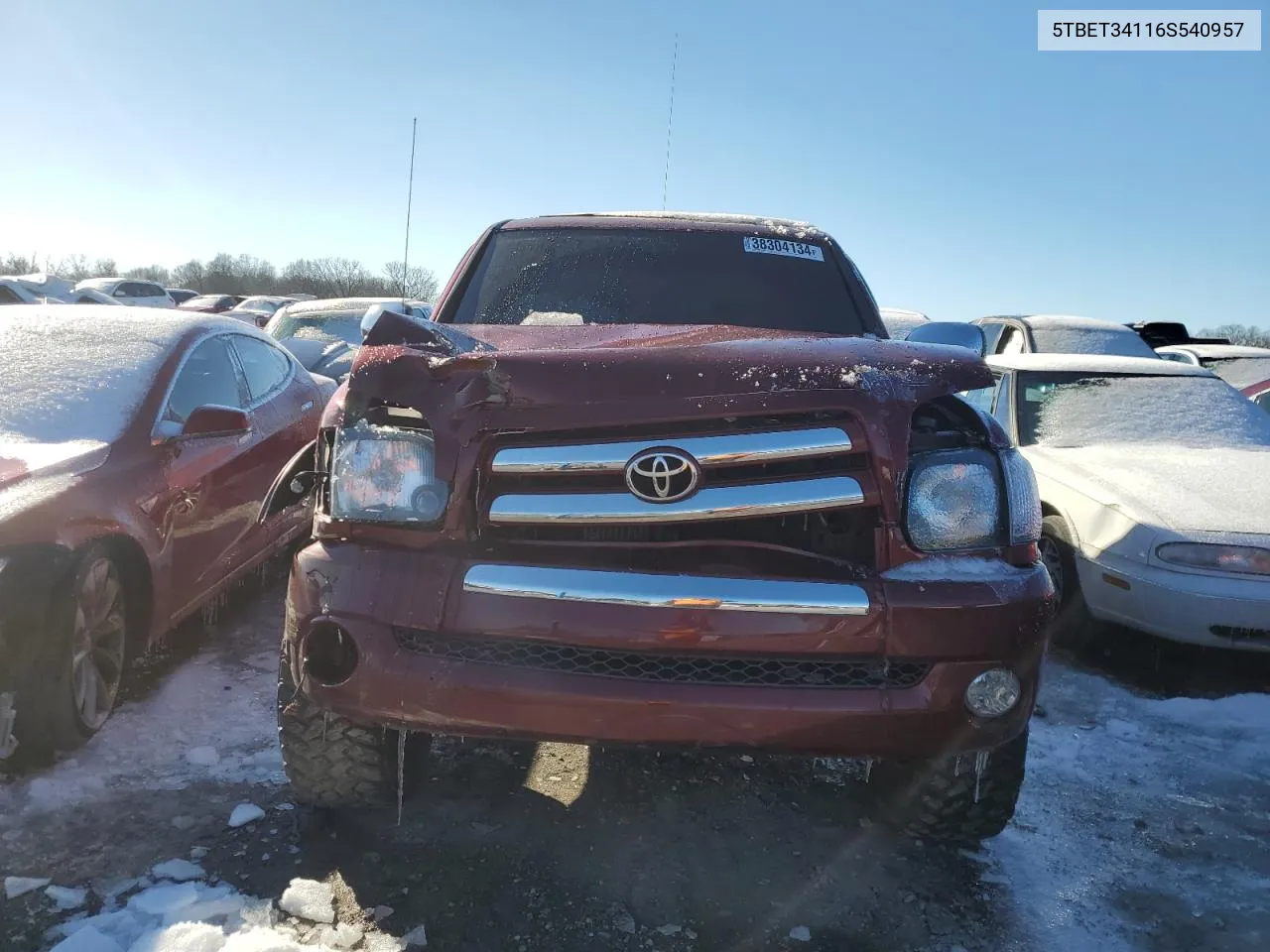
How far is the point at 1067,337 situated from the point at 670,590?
9.05 m

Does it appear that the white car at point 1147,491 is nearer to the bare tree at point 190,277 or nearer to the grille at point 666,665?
the grille at point 666,665

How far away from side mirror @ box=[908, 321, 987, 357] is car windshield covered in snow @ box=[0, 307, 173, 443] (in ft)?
9.53

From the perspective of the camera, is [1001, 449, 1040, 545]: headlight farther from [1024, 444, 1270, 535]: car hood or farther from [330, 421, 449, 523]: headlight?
[1024, 444, 1270, 535]: car hood

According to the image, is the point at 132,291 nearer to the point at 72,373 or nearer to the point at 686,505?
the point at 72,373

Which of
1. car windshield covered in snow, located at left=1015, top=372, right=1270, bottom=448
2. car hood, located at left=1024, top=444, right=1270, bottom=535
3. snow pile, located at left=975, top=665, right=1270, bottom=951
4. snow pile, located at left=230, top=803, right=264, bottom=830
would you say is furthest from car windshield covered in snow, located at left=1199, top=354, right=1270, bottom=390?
snow pile, located at left=230, top=803, right=264, bottom=830

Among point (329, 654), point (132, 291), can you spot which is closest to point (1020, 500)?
point (329, 654)

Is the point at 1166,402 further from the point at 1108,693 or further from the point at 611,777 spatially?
the point at 611,777

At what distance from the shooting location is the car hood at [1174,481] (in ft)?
13.2

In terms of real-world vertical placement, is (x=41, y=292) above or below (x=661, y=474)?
above

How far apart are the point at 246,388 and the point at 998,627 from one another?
3.53m

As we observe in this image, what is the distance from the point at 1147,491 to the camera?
14.2 feet

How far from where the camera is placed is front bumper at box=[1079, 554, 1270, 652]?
12.5ft

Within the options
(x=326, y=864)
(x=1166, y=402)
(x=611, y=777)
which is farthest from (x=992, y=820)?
(x=1166, y=402)

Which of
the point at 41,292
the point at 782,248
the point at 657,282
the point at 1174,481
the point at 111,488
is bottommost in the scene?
the point at 111,488
